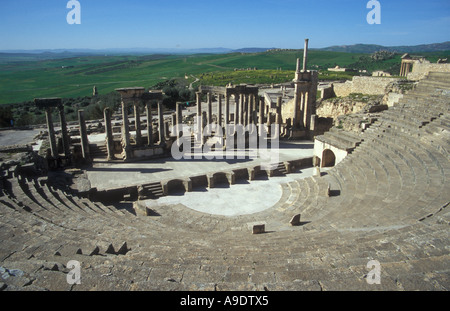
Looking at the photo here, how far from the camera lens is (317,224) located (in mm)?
11914

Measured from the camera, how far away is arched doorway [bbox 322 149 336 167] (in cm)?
2189

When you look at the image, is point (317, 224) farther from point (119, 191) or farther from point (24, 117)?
point (24, 117)

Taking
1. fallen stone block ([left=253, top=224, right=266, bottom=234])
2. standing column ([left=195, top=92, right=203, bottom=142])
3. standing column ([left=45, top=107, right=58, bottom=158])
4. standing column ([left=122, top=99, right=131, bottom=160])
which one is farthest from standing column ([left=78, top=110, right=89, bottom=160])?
fallen stone block ([left=253, top=224, right=266, bottom=234])

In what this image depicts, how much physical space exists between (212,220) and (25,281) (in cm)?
936

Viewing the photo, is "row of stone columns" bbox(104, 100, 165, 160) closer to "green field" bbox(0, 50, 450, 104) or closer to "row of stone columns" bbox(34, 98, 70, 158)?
"row of stone columns" bbox(34, 98, 70, 158)

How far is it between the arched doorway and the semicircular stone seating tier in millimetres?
3048

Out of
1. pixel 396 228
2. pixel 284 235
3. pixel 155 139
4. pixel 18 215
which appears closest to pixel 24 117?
pixel 155 139

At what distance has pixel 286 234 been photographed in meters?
11.2

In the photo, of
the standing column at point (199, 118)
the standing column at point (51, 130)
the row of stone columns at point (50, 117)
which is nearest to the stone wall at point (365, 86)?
the standing column at point (199, 118)

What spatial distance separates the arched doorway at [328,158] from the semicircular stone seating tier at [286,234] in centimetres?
305

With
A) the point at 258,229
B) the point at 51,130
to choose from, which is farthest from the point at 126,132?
the point at 258,229

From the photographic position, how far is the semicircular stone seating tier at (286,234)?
20.0 feet

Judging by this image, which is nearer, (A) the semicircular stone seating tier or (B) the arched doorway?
(A) the semicircular stone seating tier

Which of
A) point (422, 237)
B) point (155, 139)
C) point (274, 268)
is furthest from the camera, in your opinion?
point (155, 139)
